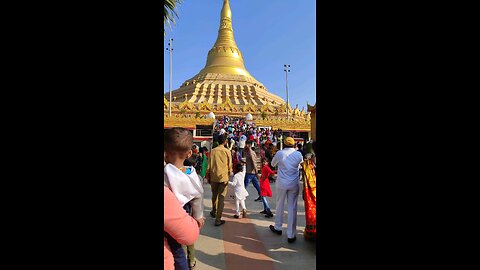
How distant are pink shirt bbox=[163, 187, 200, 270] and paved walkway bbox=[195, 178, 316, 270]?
1450 millimetres

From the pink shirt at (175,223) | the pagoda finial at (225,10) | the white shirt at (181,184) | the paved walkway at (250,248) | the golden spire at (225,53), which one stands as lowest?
the paved walkway at (250,248)

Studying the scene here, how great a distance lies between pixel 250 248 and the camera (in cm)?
305

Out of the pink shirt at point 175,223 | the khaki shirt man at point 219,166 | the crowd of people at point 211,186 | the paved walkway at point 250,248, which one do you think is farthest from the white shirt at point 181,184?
the khaki shirt man at point 219,166

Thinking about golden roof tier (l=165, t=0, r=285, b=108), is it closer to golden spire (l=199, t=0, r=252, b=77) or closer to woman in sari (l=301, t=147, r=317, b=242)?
golden spire (l=199, t=0, r=252, b=77)

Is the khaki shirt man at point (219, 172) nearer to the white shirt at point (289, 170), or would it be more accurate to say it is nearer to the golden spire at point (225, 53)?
the white shirt at point (289, 170)

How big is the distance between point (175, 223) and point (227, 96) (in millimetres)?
29644

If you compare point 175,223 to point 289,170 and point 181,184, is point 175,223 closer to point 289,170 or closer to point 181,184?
point 181,184

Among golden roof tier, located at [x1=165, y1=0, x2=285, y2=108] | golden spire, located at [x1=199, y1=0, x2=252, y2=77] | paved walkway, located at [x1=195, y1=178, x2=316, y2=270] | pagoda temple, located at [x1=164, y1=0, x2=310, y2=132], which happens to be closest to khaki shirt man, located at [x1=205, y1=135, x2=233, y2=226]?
paved walkway, located at [x1=195, y1=178, x2=316, y2=270]

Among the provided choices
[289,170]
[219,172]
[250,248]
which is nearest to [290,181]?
[289,170]

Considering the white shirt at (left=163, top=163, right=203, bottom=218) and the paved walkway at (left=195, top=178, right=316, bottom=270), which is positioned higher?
the white shirt at (left=163, top=163, right=203, bottom=218)

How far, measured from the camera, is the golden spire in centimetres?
3625

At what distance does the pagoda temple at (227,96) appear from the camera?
20494 millimetres
